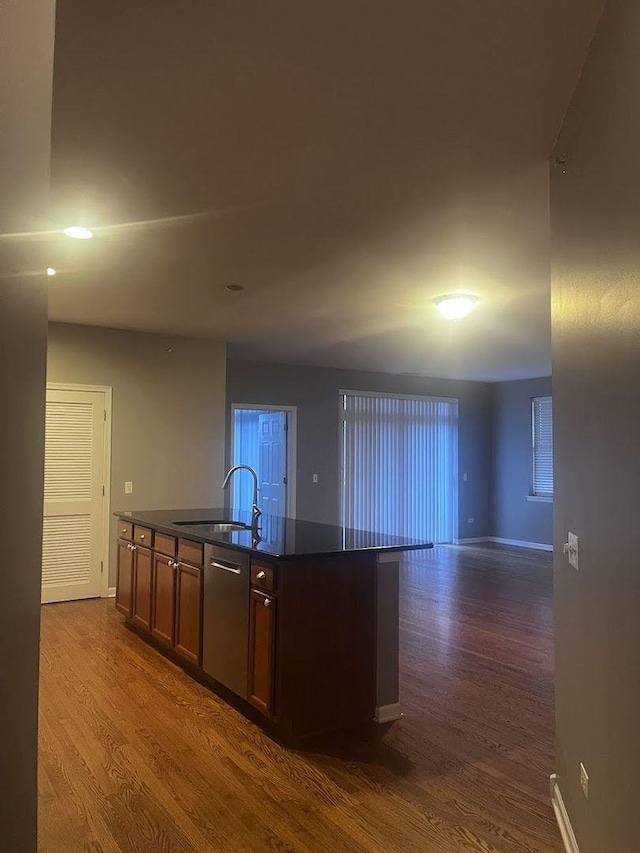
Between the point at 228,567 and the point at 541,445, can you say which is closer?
the point at 228,567

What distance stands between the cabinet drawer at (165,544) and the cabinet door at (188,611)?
16 cm

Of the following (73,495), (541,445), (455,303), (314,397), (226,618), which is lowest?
(226,618)

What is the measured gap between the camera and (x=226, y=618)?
3518 mm

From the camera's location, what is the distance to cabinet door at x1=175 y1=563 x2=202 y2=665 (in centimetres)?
385

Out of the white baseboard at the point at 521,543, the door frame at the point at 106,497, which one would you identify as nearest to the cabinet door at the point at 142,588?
the door frame at the point at 106,497

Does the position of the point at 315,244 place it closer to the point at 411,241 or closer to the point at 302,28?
the point at 411,241

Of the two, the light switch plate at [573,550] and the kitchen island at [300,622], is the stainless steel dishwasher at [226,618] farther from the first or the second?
the light switch plate at [573,550]

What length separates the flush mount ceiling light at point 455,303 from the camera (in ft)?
15.4

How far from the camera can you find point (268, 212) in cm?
314

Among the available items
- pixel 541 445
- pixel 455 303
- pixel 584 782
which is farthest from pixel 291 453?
pixel 584 782

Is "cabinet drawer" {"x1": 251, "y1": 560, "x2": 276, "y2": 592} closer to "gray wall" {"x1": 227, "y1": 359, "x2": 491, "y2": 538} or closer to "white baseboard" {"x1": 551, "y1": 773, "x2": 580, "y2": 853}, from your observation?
"white baseboard" {"x1": 551, "y1": 773, "x2": 580, "y2": 853}

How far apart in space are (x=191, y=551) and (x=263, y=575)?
95cm

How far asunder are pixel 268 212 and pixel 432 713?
2706 millimetres

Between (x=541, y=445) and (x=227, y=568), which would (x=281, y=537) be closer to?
(x=227, y=568)
